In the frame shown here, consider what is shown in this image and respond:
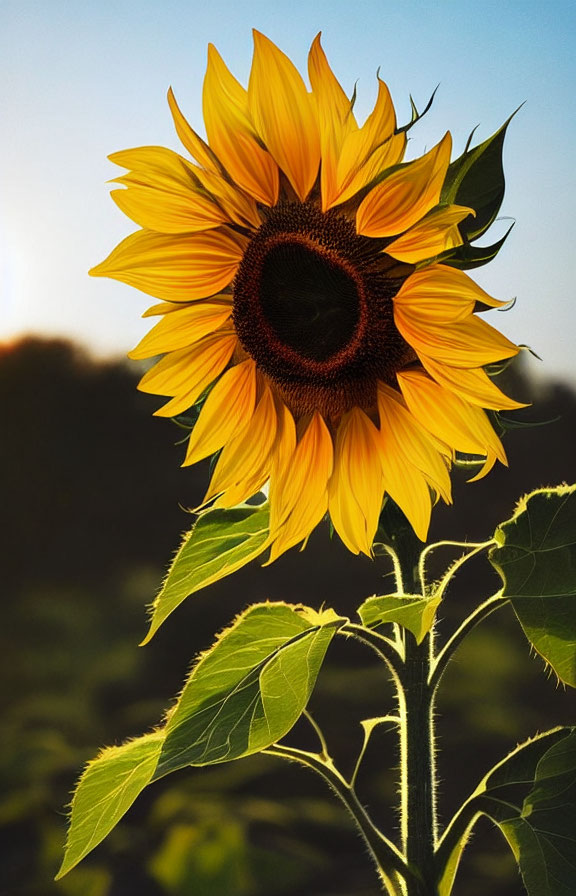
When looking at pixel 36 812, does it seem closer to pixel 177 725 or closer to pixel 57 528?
pixel 57 528

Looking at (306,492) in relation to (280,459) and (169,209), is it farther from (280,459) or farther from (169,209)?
(169,209)

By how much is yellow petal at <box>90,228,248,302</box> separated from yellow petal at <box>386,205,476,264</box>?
0.13m

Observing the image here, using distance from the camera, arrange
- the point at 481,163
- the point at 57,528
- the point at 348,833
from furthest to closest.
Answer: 1. the point at 57,528
2. the point at 348,833
3. the point at 481,163

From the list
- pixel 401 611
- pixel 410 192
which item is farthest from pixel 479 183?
pixel 401 611

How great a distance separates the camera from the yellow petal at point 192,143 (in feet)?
1.92

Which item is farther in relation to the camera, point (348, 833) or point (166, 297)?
point (348, 833)

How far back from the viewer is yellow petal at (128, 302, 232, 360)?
0.64 meters

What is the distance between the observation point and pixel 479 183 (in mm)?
559

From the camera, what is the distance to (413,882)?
1.96 feet

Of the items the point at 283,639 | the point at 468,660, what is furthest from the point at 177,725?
the point at 468,660

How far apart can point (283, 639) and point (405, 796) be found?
133 mm

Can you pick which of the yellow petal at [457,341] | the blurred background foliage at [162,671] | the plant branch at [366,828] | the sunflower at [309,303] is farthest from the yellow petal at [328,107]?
the blurred background foliage at [162,671]

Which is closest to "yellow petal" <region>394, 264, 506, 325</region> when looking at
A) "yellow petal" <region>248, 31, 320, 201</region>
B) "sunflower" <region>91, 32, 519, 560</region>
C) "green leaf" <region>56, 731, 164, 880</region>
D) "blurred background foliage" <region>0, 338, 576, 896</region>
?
"sunflower" <region>91, 32, 519, 560</region>

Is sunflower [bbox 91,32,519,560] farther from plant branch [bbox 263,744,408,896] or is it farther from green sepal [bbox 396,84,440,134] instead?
plant branch [bbox 263,744,408,896]
